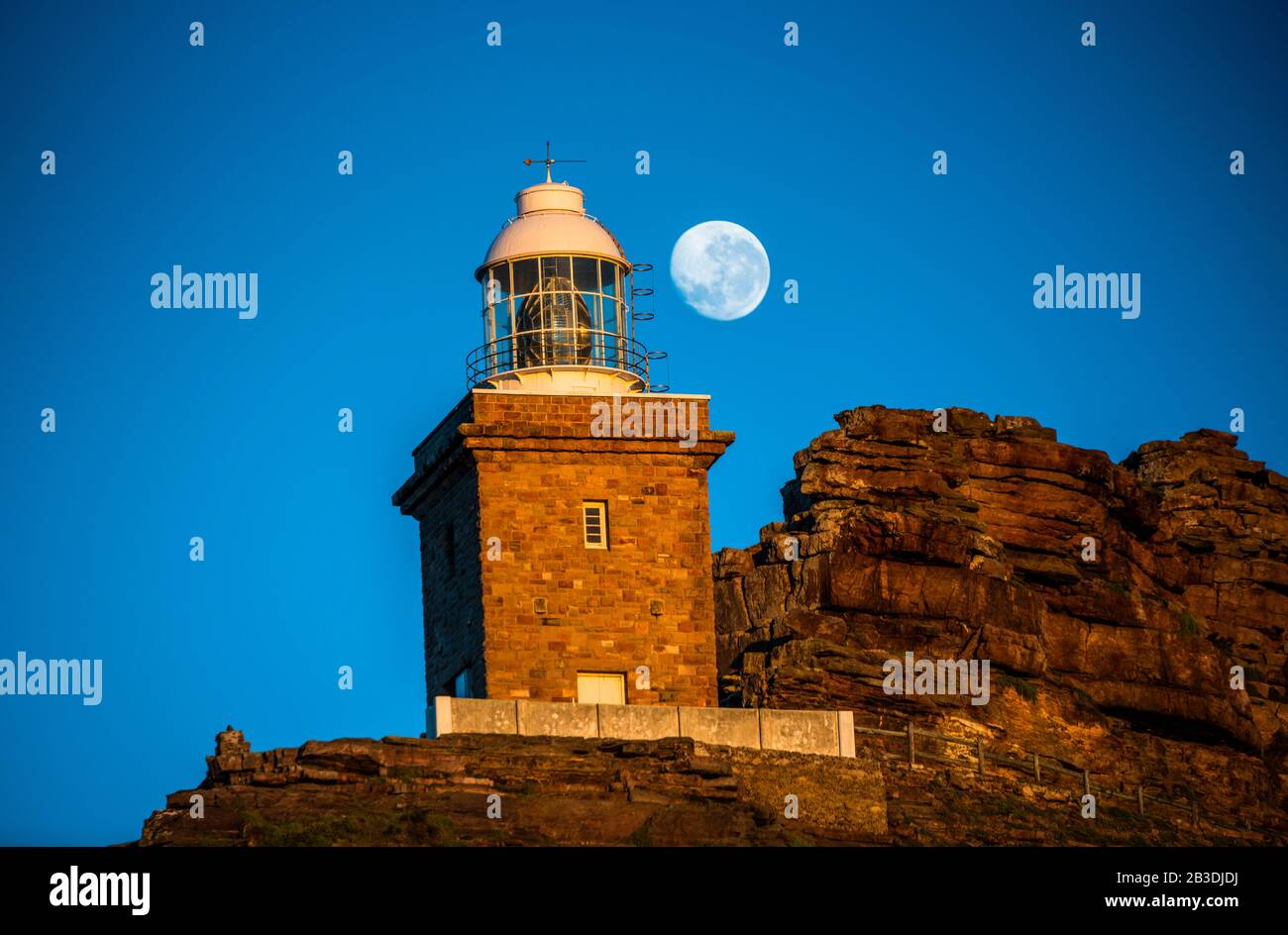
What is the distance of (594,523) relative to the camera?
144 feet

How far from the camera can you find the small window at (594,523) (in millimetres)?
43719

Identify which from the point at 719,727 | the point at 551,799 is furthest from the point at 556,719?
the point at 551,799

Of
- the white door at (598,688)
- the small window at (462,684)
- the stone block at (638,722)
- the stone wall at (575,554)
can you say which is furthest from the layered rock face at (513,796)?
the small window at (462,684)

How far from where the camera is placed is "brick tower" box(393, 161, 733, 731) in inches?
1690

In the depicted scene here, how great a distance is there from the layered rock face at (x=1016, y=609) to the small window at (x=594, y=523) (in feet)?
41.0

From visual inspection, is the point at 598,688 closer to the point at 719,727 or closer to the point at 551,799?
the point at 719,727

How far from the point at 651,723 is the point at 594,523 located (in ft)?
14.2

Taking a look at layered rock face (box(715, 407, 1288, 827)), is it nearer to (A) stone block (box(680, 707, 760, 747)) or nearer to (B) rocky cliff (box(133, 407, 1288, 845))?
(B) rocky cliff (box(133, 407, 1288, 845))

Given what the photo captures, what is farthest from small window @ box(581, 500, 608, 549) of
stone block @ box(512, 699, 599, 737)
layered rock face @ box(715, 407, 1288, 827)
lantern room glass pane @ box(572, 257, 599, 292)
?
layered rock face @ box(715, 407, 1288, 827)

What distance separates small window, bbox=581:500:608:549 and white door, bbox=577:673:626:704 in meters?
2.26
